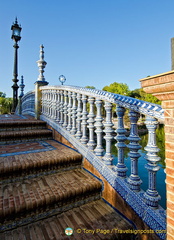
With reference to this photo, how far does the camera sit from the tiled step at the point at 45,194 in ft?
5.63

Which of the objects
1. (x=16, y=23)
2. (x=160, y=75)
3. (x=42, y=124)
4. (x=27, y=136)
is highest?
(x=16, y=23)

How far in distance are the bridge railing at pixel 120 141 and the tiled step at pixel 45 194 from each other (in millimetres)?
340

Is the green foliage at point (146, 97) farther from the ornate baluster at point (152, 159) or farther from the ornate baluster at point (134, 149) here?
the ornate baluster at point (152, 159)

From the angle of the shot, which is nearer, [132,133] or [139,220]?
[139,220]

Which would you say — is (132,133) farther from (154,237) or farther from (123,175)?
(154,237)

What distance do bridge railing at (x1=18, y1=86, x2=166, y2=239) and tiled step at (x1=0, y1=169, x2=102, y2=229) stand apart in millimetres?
340

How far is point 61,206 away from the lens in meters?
1.99

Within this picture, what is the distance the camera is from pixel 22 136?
3836 millimetres

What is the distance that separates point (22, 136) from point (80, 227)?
274 centimetres

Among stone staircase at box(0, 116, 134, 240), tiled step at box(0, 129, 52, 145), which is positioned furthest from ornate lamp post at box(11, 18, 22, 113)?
stone staircase at box(0, 116, 134, 240)

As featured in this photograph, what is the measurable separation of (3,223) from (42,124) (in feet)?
10.7

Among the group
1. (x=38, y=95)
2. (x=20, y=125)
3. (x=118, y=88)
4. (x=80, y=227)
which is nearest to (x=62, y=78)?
(x=38, y=95)

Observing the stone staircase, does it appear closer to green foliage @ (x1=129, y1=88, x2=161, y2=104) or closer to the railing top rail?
the railing top rail

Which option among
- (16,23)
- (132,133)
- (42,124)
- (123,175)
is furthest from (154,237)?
(16,23)
